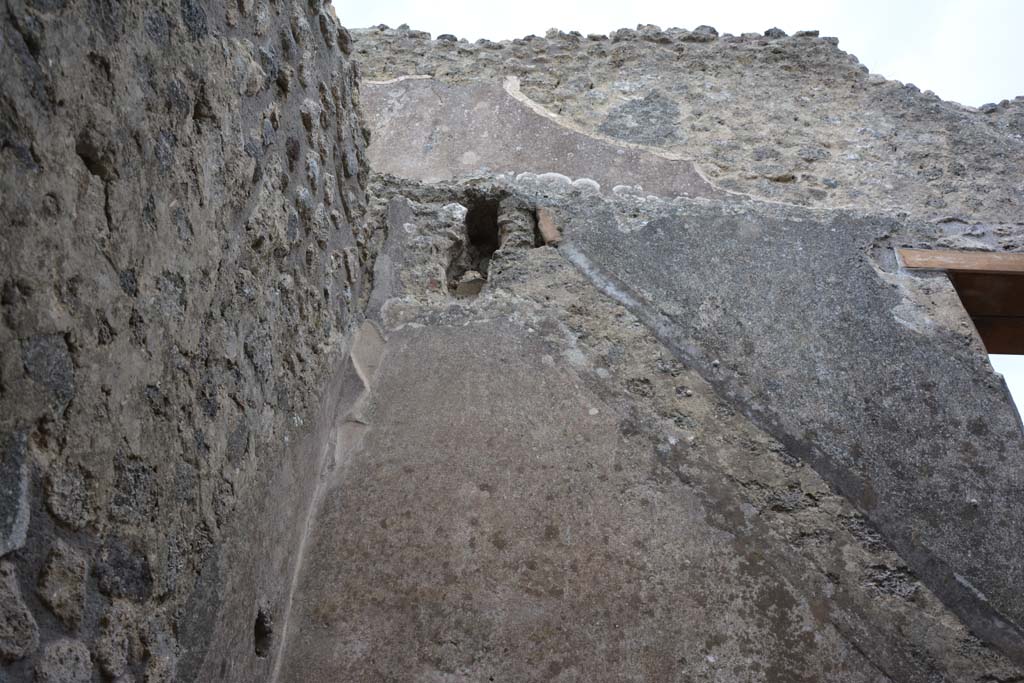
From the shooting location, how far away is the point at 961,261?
7.90 ft

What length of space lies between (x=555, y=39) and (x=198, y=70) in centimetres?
218

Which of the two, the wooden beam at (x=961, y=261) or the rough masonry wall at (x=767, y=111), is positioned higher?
the rough masonry wall at (x=767, y=111)

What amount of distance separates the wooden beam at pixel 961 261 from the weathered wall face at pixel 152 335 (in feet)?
5.62

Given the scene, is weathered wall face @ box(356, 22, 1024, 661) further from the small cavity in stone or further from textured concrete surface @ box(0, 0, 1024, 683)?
the small cavity in stone

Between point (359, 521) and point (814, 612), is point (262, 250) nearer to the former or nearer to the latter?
point (359, 521)

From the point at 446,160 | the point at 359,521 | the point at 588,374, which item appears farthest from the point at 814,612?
the point at 446,160

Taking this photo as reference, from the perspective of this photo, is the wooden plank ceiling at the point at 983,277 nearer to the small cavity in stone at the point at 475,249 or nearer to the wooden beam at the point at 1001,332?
the wooden beam at the point at 1001,332

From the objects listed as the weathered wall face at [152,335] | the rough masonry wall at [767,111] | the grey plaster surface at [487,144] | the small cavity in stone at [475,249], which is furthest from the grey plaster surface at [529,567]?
the rough masonry wall at [767,111]

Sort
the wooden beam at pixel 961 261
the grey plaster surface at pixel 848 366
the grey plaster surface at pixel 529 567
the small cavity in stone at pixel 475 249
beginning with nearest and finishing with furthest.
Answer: the grey plaster surface at pixel 529 567 → the grey plaster surface at pixel 848 366 → the wooden beam at pixel 961 261 → the small cavity in stone at pixel 475 249

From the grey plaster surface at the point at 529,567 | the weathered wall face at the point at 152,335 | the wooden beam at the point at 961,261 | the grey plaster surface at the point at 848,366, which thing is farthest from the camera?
the wooden beam at the point at 961,261

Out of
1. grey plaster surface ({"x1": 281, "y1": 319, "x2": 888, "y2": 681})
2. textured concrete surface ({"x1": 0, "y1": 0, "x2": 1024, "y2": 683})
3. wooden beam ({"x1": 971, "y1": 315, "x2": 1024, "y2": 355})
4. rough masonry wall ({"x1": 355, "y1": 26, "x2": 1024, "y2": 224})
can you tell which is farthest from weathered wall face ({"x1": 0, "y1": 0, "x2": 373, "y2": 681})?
wooden beam ({"x1": 971, "y1": 315, "x2": 1024, "y2": 355})

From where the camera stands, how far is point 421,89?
311 centimetres

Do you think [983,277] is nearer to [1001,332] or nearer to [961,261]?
[961,261]

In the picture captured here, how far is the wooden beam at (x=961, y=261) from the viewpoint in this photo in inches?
94.0
